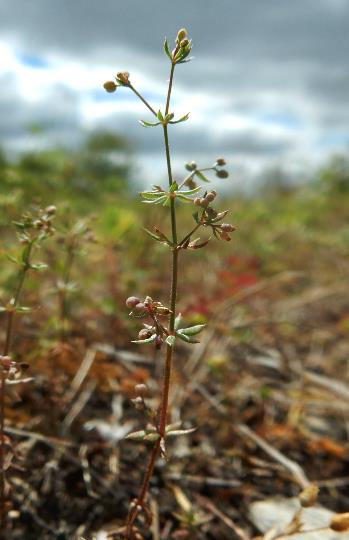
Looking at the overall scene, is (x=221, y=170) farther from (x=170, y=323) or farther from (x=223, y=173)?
(x=170, y=323)

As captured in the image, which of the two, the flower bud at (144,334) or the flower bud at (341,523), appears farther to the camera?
the flower bud at (341,523)

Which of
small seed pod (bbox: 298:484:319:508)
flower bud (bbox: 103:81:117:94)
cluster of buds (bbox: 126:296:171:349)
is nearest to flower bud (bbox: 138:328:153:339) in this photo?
cluster of buds (bbox: 126:296:171:349)

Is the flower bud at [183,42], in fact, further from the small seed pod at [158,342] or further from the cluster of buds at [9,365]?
the cluster of buds at [9,365]

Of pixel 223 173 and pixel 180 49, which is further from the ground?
pixel 180 49

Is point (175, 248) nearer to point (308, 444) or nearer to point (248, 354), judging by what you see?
point (308, 444)

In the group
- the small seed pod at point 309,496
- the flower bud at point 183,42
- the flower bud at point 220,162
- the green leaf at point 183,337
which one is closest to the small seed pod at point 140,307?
the green leaf at point 183,337

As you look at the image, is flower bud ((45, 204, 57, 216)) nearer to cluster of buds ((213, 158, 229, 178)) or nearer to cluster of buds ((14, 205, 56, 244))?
cluster of buds ((14, 205, 56, 244))

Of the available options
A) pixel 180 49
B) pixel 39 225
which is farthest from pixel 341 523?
pixel 180 49

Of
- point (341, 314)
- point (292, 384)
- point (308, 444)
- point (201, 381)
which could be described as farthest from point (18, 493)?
point (341, 314)
